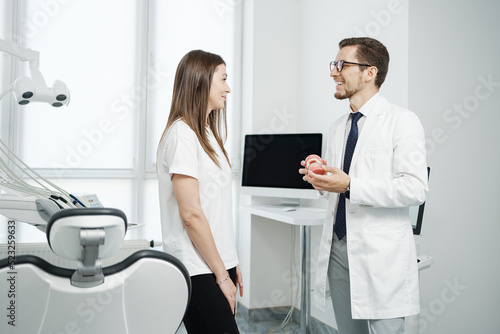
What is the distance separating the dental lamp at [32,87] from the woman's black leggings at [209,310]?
873 mm

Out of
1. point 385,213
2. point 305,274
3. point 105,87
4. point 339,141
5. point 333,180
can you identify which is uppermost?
point 105,87

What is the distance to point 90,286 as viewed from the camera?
86cm

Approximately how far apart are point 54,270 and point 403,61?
210cm

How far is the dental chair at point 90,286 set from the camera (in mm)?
805

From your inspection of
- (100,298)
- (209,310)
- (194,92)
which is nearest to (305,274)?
(209,310)

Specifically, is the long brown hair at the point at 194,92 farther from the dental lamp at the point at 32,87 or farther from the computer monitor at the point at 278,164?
the computer monitor at the point at 278,164

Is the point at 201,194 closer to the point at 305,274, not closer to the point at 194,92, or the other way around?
the point at 194,92

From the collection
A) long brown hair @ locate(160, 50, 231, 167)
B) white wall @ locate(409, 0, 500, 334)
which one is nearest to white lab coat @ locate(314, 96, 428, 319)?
long brown hair @ locate(160, 50, 231, 167)

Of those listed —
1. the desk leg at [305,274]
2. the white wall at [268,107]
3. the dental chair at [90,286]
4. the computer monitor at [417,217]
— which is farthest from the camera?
the white wall at [268,107]

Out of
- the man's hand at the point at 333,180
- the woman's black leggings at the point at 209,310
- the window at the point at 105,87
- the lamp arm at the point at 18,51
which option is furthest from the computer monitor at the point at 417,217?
the window at the point at 105,87

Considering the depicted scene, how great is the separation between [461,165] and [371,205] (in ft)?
4.23

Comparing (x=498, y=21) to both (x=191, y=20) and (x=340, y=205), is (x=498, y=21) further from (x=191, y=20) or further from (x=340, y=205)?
(x=191, y=20)

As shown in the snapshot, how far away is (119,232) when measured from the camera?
2.75ft

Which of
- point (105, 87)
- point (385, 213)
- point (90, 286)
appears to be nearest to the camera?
point (90, 286)
